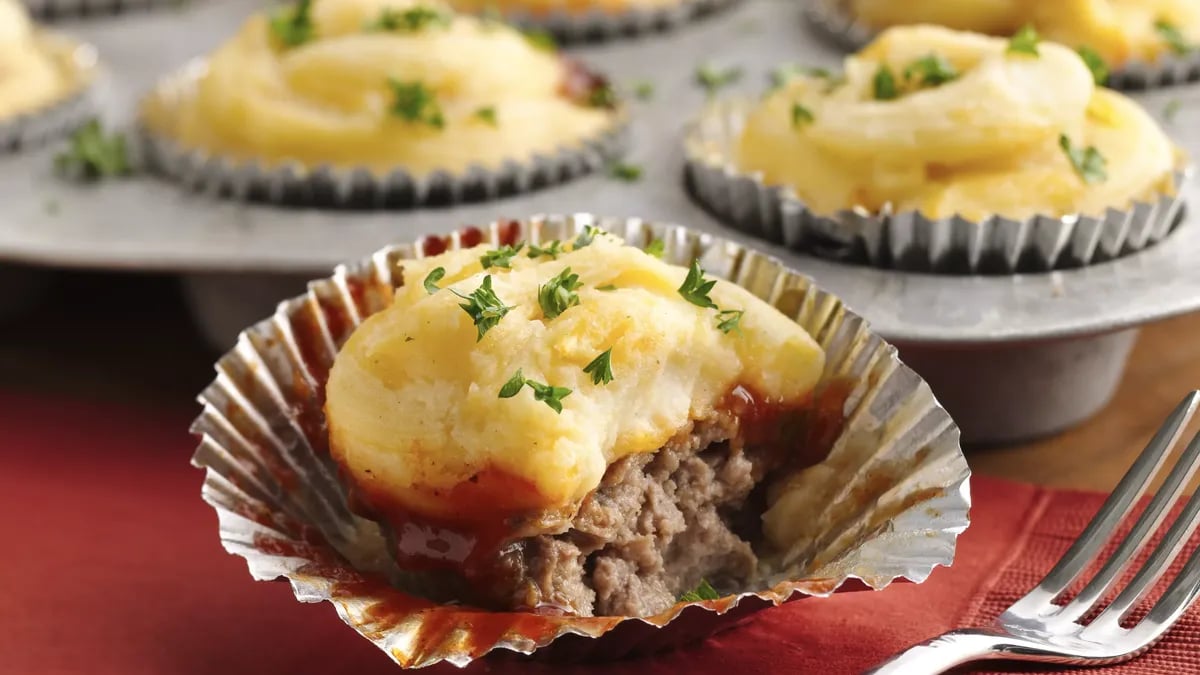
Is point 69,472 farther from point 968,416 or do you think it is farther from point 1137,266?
point 1137,266

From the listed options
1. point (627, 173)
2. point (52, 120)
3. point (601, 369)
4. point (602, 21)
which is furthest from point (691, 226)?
point (52, 120)

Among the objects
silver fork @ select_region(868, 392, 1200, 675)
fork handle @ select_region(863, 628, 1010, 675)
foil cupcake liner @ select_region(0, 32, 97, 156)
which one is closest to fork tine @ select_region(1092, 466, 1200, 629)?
silver fork @ select_region(868, 392, 1200, 675)

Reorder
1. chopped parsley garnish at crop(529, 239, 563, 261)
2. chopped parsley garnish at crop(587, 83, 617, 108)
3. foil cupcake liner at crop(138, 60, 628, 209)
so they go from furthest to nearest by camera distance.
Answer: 1. chopped parsley garnish at crop(587, 83, 617, 108)
2. foil cupcake liner at crop(138, 60, 628, 209)
3. chopped parsley garnish at crop(529, 239, 563, 261)

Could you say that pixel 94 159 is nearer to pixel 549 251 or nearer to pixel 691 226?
pixel 691 226

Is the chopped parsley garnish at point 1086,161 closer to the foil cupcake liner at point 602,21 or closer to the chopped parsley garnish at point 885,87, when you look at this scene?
the chopped parsley garnish at point 885,87

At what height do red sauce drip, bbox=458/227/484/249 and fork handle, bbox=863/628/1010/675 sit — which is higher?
red sauce drip, bbox=458/227/484/249

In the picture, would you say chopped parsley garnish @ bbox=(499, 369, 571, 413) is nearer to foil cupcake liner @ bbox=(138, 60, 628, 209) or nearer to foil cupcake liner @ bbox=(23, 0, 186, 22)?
foil cupcake liner @ bbox=(138, 60, 628, 209)

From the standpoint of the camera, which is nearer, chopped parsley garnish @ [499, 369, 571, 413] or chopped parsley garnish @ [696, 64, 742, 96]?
chopped parsley garnish @ [499, 369, 571, 413]
